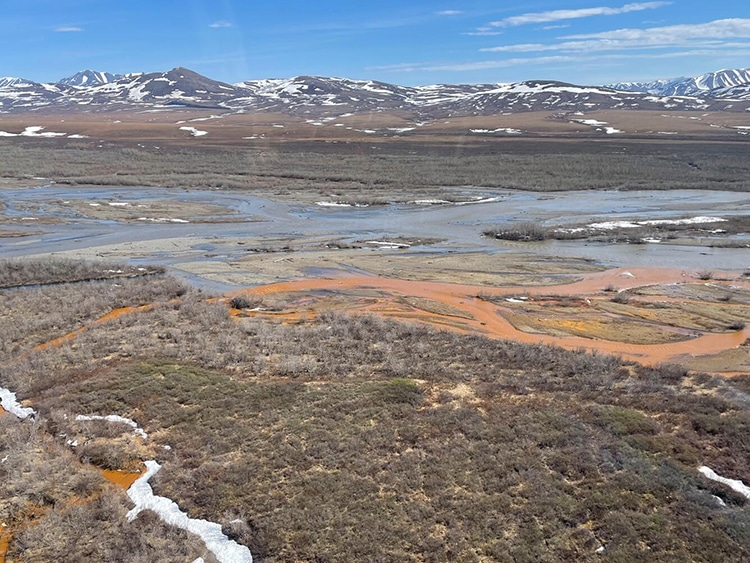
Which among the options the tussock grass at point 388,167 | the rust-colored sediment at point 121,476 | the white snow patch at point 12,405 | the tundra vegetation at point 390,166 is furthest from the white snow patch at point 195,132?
the rust-colored sediment at point 121,476

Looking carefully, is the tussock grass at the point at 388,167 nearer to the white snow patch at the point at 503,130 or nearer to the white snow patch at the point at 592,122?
the white snow patch at the point at 503,130

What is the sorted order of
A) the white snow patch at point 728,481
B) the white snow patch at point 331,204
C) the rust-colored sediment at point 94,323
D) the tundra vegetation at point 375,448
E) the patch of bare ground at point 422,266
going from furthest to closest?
the white snow patch at point 331,204
the patch of bare ground at point 422,266
the rust-colored sediment at point 94,323
the white snow patch at point 728,481
the tundra vegetation at point 375,448

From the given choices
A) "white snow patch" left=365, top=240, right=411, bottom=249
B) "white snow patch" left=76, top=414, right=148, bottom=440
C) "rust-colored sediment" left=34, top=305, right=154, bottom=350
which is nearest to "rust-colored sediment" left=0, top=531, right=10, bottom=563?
"white snow patch" left=76, top=414, right=148, bottom=440

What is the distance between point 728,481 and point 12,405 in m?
19.1

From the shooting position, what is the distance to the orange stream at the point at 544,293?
22.4m

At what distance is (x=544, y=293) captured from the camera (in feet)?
101

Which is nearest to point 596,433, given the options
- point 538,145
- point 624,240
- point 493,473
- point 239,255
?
point 493,473

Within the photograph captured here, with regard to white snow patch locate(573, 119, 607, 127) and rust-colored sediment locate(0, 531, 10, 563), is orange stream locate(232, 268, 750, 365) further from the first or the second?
white snow patch locate(573, 119, 607, 127)

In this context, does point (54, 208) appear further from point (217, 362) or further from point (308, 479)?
point (308, 479)

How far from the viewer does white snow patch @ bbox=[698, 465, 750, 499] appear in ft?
40.1

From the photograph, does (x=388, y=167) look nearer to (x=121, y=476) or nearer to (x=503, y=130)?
(x=503, y=130)

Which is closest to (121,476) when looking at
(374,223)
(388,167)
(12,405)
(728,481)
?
(12,405)

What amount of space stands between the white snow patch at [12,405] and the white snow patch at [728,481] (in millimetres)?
17624

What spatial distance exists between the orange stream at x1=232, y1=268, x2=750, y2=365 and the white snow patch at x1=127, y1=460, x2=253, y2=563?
14.9 metres
